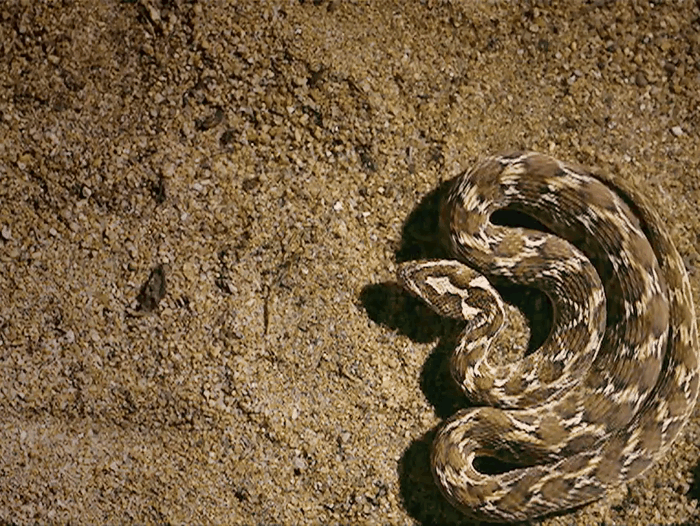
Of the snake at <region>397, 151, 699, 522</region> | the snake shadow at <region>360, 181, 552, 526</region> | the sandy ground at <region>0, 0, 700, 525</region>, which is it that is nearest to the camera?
the snake at <region>397, 151, 699, 522</region>

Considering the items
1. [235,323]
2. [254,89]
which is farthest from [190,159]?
[235,323]

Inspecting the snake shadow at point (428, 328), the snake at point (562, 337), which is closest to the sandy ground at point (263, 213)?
the snake shadow at point (428, 328)

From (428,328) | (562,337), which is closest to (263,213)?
(428,328)

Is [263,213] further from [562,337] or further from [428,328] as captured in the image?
[562,337]

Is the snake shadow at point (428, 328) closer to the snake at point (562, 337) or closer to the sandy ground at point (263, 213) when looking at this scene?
the sandy ground at point (263, 213)

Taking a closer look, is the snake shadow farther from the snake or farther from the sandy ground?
the snake

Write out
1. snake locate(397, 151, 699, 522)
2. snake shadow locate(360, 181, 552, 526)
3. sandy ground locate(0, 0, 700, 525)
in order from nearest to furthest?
snake locate(397, 151, 699, 522) < sandy ground locate(0, 0, 700, 525) < snake shadow locate(360, 181, 552, 526)

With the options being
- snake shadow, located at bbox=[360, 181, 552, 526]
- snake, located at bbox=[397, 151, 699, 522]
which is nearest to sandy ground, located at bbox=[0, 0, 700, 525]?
snake shadow, located at bbox=[360, 181, 552, 526]
